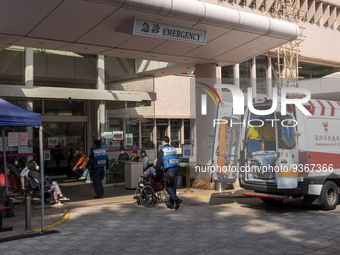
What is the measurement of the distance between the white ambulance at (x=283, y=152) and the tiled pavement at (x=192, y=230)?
55cm

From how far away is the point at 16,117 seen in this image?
7.95 m

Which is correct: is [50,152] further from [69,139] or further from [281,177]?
[281,177]

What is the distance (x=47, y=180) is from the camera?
441 inches

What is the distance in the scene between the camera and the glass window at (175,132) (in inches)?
965

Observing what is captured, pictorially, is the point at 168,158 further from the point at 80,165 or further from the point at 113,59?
the point at 113,59

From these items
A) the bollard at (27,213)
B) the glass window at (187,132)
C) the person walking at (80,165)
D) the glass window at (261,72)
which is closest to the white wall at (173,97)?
the glass window at (187,132)

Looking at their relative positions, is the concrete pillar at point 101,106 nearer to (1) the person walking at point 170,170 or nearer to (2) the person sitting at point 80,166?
(2) the person sitting at point 80,166

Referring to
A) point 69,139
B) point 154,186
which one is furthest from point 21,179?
point 69,139

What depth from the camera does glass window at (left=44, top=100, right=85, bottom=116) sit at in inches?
598

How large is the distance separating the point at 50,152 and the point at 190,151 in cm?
561

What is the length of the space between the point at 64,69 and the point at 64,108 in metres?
1.83

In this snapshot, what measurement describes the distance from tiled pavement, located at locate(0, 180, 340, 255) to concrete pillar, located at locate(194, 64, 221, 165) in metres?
2.64

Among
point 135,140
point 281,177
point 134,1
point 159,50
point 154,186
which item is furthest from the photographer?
point 135,140

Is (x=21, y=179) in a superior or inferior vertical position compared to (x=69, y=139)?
inferior
